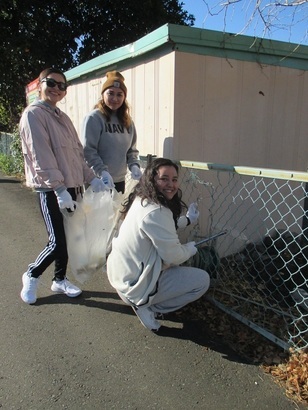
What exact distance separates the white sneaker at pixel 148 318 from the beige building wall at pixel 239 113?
1.55 meters

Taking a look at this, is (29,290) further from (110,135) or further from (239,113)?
(239,113)

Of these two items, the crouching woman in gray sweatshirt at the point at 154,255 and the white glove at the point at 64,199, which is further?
the white glove at the point at 64,199

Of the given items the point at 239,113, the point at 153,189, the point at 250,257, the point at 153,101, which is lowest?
the point at 250,257

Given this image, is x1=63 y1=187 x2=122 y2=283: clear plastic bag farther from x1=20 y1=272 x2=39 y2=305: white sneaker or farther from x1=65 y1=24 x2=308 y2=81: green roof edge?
x1=65 y1=24 x2=308 y2=81: green roof edge

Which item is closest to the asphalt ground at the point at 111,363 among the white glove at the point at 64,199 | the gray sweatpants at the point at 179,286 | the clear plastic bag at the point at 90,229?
the gray sweatpants at the point at 179,286

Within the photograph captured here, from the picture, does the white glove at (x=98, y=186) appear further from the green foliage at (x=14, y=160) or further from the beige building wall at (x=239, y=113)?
the green foliage at (x=14, y=160)

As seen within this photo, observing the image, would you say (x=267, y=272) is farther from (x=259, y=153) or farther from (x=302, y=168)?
(x=302, y=168)

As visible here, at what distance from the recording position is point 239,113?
3775mm

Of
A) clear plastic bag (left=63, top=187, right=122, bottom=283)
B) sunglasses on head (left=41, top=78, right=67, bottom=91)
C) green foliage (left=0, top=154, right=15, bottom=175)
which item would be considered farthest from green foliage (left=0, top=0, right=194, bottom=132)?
clear plastic bag (left=63, top=187, right=122, bottom=283)

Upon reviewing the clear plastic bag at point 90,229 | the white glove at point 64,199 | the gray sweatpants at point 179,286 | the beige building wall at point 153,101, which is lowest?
the gray sweatpants at point 179,286

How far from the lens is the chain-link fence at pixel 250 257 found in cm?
260

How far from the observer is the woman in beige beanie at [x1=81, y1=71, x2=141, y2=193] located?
3082 millimetres

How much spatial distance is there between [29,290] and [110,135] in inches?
59.9

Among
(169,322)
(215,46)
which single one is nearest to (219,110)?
(215,46)
